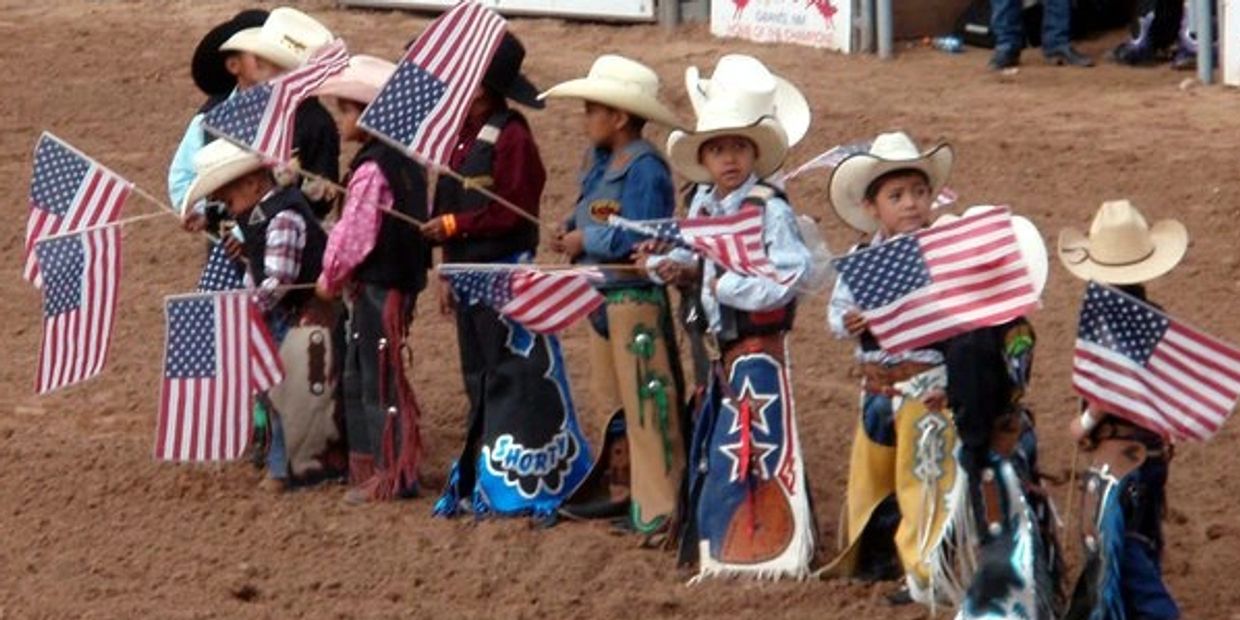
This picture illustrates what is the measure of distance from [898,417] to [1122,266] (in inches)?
35.1

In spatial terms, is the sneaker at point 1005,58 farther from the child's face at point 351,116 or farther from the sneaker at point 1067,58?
the child's face at point 351,116

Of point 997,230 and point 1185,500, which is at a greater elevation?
point 997,230

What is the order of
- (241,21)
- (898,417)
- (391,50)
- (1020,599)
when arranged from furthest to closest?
(391,50) < (241,21) < (898,417) < (1020,599)

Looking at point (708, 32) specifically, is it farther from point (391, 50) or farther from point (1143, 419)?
point (1143, 419)

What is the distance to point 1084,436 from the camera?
884 centimetres

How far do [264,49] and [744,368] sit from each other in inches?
104

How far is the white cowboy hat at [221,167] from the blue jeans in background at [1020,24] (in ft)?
24.7

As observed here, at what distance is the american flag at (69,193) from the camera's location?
10969mm

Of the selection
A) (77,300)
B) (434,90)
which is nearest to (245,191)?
(77,300)

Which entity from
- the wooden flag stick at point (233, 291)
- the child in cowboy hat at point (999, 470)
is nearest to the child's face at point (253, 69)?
the wooden flag stick at point (233, 291)

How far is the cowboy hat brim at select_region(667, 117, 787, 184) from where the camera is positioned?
953 cm

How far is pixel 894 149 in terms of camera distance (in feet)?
30.1

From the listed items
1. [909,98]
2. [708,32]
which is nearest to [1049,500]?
[909,98]

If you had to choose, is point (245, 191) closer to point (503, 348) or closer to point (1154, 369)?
point (503, 348)
